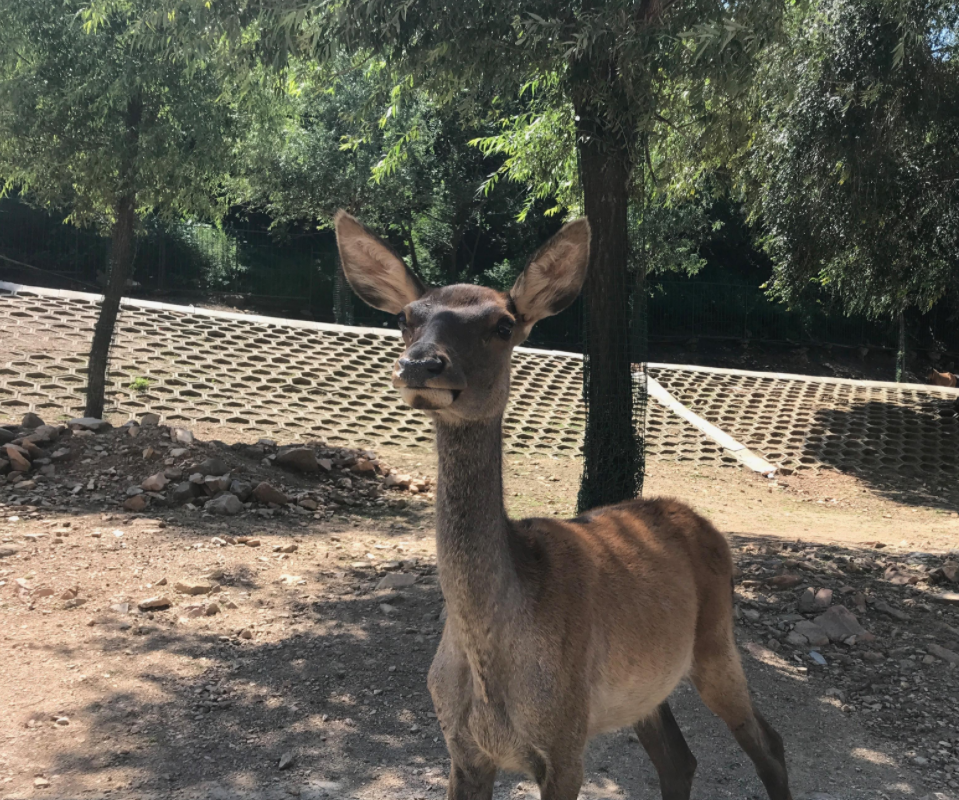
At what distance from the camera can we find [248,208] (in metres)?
28.4

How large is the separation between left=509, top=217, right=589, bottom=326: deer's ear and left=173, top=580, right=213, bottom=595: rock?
14.2 ft

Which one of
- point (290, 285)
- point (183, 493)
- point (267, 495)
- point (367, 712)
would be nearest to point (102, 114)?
point (183, 493)

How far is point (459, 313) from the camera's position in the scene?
131 inches

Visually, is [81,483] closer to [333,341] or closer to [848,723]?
[848,723]

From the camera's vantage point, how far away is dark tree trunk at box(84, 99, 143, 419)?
40.3 feet

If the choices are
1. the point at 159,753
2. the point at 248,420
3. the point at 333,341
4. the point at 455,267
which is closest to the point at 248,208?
the point at 455,267

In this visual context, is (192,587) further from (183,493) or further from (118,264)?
(118,264)

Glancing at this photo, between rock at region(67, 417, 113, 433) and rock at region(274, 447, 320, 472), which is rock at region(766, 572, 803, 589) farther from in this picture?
rock at region(67, 417, 113, 433)

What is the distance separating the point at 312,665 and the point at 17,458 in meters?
5.25

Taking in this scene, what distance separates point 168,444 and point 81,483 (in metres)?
1.13

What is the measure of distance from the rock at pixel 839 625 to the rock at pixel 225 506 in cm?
549

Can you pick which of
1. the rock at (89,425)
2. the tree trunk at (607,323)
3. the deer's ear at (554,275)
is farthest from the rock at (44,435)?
the deer's ear at (554,275)

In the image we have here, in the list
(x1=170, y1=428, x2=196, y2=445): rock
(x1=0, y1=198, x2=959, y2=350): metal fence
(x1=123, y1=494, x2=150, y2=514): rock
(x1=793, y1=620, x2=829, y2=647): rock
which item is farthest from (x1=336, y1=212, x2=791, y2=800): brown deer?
(x1=0, y1=198, x2=959, y2=350): metal fence

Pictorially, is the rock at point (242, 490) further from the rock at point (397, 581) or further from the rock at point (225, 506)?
the rock at point (397, 581)
